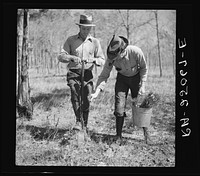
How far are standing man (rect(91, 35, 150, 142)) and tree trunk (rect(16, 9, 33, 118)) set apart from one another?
1.08 m

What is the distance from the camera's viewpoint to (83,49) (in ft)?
14.4

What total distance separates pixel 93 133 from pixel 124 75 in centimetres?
104

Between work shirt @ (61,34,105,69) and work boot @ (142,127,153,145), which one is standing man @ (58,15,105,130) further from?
work boot @ (142,127,153,145)

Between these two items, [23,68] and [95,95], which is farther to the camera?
A: [23,68]

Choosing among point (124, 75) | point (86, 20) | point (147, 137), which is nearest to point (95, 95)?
point (124, 75)

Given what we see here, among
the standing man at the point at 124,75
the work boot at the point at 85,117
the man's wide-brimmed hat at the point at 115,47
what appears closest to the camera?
the man's wide-brimmed hat at the point at 115,47

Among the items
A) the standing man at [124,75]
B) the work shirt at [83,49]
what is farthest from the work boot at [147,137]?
the work shirt at [83,49]

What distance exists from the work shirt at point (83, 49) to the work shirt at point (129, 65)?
19 centimetres

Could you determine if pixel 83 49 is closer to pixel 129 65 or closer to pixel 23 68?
pixel 129 65

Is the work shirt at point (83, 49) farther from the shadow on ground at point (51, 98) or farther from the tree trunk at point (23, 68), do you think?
the tree trunk at point (23, 68)

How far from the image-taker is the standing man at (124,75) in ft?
14.0

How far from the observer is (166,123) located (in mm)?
4504

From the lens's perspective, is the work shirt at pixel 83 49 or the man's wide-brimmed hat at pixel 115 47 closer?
the man's wide-brimmed hat at pixel 115 47

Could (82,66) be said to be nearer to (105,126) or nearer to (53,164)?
(105,126)
